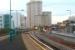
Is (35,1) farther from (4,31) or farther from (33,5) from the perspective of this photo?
(4,31)

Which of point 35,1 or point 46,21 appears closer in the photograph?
point 46,21

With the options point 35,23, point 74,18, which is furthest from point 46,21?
point 74,18

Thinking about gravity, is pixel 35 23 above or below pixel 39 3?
below

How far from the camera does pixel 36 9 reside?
145 metres

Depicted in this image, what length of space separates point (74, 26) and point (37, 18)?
50751 mm

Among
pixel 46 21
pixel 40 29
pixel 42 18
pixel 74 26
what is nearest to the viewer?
pixel 74 26

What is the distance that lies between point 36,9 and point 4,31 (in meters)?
57.3

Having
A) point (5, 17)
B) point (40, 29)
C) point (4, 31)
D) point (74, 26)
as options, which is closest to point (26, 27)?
point (5, 17)

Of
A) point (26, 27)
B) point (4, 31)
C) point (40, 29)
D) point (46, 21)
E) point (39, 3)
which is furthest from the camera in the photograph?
point (26, 27)

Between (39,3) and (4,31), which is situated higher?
(39,3)

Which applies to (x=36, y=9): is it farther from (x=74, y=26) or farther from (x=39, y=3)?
(x=74, y=26)

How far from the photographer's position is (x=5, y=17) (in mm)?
137750

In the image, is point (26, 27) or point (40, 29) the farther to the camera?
point (26, 27)

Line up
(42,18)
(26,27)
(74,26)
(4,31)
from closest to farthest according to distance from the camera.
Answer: (74,26), (4,31), (42,18), (26,27)
